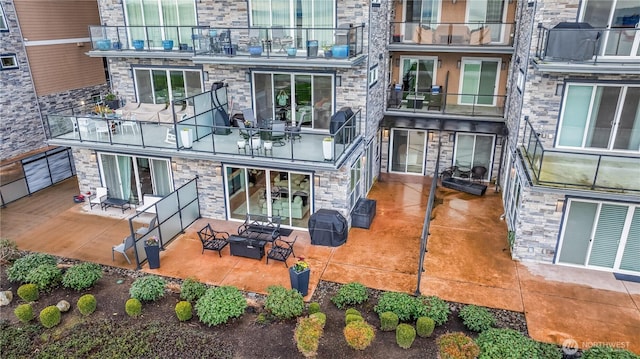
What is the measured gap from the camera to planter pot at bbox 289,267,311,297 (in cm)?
1171

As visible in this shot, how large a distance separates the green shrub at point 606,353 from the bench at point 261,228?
28.2 feet

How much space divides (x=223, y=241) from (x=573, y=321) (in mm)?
10092

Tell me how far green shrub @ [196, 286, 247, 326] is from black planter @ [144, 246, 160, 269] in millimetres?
2755

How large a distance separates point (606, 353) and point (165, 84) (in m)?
16.6

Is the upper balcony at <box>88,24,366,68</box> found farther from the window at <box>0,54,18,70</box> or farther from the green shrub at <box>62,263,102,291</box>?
the green shrub at <box>62,263,102,291</box>

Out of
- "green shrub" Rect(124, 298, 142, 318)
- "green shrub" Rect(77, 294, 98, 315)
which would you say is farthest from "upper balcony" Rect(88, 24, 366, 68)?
"green shrub" Rect(77, 294, 98, 315)

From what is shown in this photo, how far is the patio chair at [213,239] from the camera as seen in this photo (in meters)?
14.0

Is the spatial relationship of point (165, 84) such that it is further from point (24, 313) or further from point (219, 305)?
point (219, 305)

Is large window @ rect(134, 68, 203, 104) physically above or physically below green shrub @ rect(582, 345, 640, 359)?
above

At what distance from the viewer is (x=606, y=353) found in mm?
9117

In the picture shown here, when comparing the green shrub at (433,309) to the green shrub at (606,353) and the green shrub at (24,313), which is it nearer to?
the green shrub at (606,353)

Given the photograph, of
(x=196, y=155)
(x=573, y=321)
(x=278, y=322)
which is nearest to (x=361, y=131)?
(x=196, y=155)

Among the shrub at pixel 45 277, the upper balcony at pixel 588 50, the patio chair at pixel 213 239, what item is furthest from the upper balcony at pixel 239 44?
the shrub at pixel 45 277

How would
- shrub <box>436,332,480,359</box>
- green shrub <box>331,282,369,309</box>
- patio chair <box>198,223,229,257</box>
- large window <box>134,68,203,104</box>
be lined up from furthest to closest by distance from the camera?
large window <box>134,68,203,104</box>, patio chair <box>198,223,229,257</box>, green shrub <box>331,282,369,309</box>, shrub <box>436,332,480,359</box>
